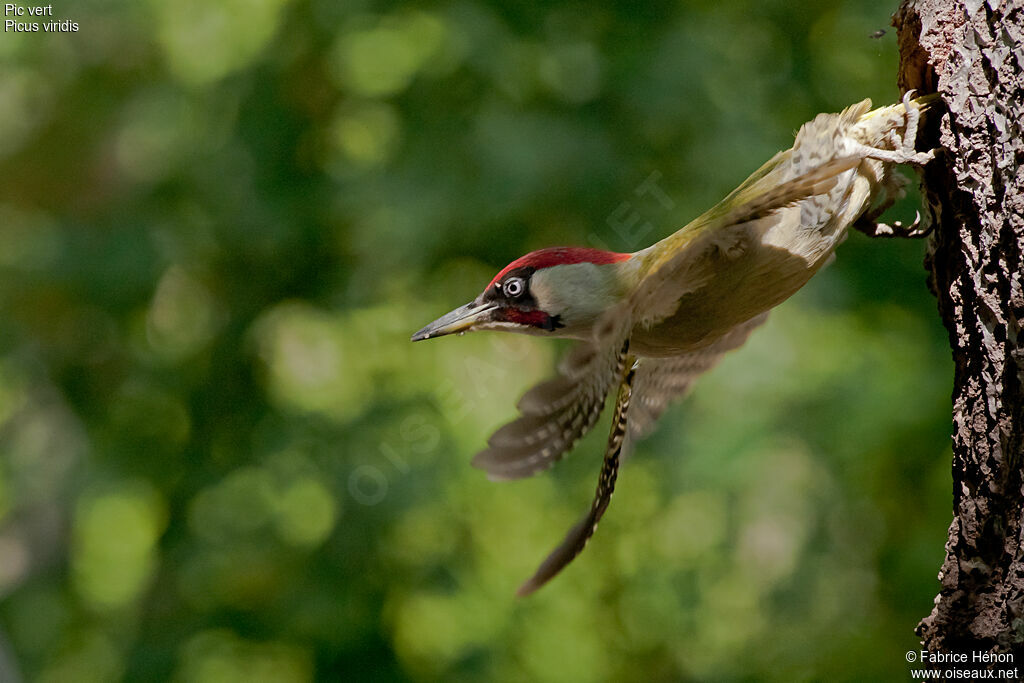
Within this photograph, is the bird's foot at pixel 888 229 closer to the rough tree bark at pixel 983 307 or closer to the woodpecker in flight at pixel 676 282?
the woodpecker in flight at pixel 676 282

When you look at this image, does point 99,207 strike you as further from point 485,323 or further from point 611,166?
point 485,323

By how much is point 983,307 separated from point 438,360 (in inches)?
105

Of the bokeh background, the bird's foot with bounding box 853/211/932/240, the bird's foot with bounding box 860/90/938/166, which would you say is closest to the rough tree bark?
the bird's foot with bounding box 860/90/938/166

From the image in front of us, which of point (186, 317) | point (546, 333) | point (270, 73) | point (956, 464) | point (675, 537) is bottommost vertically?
point (675, 537)

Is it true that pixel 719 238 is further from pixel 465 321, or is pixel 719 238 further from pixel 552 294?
pixel 465 321

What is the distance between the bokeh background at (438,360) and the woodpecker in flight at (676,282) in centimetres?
143

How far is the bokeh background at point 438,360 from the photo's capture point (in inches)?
153

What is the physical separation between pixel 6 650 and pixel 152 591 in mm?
1117

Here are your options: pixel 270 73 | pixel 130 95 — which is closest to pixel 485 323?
pixel 270 73

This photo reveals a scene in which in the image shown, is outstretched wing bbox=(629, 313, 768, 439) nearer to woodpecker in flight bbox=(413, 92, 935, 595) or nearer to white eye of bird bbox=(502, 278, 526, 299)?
woodpecker in flight bbox=(413, 92, 935, 595)

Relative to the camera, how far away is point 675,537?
410cm

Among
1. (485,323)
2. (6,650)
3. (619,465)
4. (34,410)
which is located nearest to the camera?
(619,465)

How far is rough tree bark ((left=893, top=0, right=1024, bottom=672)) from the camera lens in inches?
76.0

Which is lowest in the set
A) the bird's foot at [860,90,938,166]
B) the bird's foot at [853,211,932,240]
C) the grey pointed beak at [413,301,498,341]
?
the grey pointed beak at [413,301,498,341]
